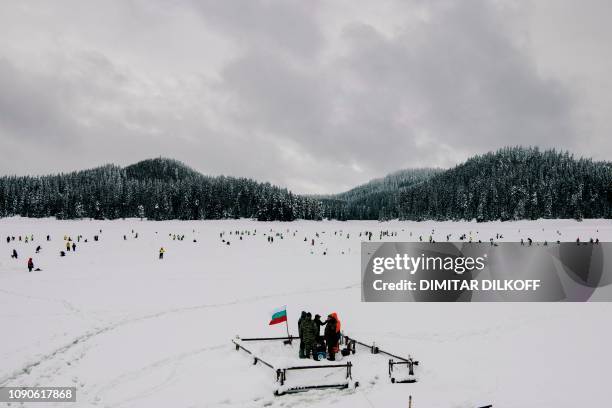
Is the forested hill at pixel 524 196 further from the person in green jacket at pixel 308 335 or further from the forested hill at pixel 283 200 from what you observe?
the person in green jacket at pixel 308 335

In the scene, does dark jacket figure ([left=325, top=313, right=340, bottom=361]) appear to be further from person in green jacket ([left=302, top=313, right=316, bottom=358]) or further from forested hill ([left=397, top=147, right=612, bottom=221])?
forested hill ([left=397, top=147, right=612, bottom=221])

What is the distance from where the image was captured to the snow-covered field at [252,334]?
10336 millimetres

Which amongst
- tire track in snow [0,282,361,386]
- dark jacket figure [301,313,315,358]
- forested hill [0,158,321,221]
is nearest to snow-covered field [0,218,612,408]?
tire track in snow [0,282,361,386]

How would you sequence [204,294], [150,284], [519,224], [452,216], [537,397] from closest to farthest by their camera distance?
[537,397] → [204,294] → [150,284] → [519,224] → [452,216]

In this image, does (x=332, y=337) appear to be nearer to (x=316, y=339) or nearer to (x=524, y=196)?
(x=316, y=339)

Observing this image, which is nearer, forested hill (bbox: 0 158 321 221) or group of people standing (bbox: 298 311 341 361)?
group of people standing (bbox: 298 311 341 361)

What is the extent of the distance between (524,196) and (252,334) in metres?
126

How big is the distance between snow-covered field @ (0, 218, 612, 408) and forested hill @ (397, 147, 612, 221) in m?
105

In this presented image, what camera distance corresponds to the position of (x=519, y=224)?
104375 mm

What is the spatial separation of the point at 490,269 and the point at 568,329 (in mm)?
16608

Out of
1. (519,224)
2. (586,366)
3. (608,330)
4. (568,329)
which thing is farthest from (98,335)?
(519,224)

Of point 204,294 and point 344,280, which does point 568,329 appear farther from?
point 204,294

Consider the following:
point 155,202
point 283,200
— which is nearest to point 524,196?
point 283,200

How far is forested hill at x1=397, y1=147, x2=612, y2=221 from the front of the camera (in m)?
110
